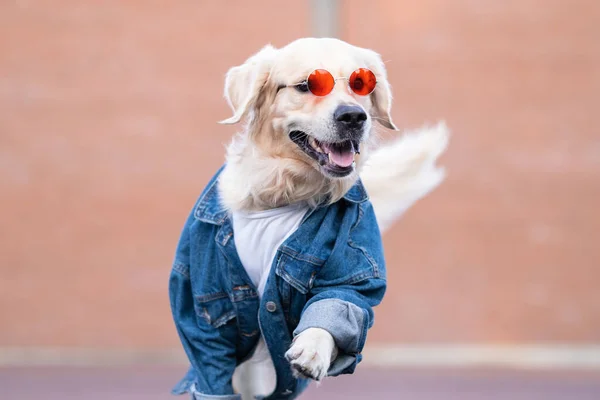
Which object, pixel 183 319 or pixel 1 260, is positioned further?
pixel 1 260

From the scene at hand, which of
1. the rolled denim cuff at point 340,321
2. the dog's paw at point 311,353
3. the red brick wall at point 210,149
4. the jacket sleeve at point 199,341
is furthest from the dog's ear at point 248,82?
the red brick wall at point 210,149

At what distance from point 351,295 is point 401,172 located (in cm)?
111

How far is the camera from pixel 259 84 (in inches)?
146

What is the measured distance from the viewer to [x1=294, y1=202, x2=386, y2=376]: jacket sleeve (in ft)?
10.9

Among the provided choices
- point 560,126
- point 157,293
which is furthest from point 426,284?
point 157,293

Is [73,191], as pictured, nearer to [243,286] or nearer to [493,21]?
[493,21]

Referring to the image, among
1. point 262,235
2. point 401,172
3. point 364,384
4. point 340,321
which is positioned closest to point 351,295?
point 340,321

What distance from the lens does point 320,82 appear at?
139 inches

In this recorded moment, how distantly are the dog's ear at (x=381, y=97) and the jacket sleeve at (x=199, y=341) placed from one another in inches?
37.0

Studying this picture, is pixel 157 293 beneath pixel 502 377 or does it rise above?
above

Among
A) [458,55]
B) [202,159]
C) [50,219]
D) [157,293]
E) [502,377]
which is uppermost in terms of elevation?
[458,55]

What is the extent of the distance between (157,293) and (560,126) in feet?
16.8

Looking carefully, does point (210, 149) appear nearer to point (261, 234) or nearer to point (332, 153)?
point (261, 234)

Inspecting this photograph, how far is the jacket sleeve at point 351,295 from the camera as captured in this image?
3.33 meters
